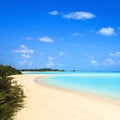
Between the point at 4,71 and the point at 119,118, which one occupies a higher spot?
the point at 4,71

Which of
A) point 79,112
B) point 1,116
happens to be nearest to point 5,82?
point 1,116

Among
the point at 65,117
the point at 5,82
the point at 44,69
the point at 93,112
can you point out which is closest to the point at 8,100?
the point at 5,82

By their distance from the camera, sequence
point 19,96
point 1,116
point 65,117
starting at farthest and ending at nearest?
point 19,96 → point 65,117 → point 1,116

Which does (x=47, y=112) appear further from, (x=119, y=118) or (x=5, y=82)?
(x=119, y=118)

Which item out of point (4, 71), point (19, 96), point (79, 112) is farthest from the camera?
point (19, 96)

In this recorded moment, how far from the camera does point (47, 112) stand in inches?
260

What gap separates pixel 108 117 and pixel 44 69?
108 m

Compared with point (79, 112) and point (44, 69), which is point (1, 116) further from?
point (44, 69)

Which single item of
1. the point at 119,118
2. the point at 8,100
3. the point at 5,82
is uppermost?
the point at 5,82

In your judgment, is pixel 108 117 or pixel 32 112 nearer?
pixel 108 117

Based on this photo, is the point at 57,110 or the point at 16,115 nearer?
the point at 16,115

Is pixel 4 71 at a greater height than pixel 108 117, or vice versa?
pixel 4 71

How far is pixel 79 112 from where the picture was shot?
661cm

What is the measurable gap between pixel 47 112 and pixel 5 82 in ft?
5.01
